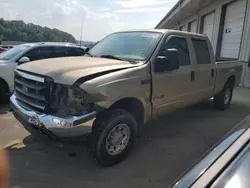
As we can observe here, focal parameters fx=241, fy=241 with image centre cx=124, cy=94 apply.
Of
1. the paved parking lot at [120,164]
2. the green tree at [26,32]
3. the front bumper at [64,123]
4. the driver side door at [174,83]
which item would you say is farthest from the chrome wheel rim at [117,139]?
the green tree at [26,32]

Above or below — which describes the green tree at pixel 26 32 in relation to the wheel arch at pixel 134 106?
above

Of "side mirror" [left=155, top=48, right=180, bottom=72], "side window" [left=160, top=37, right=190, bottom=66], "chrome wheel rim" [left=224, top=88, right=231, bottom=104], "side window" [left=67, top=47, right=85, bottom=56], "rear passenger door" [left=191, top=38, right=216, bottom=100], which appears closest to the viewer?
"side mirror" [left=155, top=48, right=180, bottom=72]

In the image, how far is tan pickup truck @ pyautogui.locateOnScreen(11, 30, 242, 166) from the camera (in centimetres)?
291

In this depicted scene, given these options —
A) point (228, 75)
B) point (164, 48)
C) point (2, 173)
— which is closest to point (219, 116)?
point (228, 75)

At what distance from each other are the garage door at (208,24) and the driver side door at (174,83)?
35.5 ft

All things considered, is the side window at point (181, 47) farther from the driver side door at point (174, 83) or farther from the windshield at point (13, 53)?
the windshield at point (13, 53)

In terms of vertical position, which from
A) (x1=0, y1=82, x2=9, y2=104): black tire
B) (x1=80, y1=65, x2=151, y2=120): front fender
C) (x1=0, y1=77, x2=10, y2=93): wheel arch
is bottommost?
(x1=0, y1=82, x2=9, y2=104): black tire

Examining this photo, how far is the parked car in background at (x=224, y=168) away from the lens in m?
1.27

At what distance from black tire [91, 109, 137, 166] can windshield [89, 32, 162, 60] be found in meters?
1.03

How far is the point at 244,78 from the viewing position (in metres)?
10.5

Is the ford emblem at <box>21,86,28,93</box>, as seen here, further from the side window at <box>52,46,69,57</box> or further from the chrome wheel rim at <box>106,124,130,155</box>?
the side window at <box>52,46,69,57</box>

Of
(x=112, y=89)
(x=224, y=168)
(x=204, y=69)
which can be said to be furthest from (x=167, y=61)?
(x=224, y=168)

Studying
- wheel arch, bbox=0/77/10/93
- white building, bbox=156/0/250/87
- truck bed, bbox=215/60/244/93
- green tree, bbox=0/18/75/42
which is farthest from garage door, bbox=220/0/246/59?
green tree, bbox=0/18/75/42

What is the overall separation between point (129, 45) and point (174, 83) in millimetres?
1018
